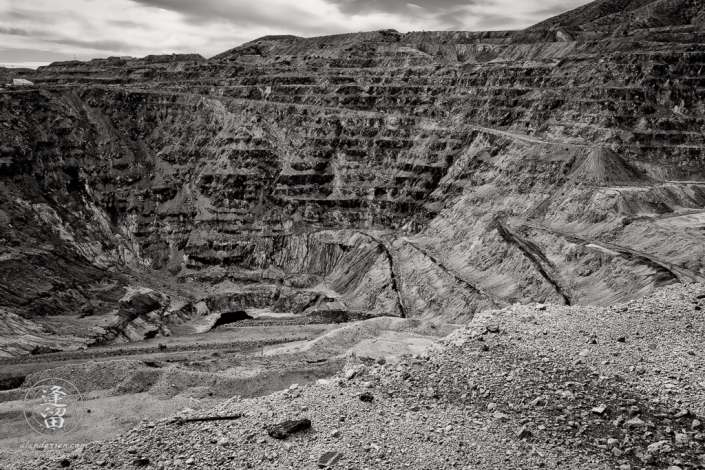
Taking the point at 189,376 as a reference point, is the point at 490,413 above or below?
above

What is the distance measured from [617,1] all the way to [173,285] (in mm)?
135858

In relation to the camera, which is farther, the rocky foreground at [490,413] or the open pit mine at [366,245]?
the open pit mine at [366,245]

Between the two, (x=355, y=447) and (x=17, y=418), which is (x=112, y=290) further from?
(x=355, y=447)

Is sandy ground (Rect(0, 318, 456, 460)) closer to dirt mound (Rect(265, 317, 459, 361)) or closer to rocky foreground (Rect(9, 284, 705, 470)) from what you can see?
dirt mound (Rect(265, 317, 459, 361))

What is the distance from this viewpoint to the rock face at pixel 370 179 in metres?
63.1

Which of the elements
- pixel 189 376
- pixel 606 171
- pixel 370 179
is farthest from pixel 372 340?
pixel 370 179

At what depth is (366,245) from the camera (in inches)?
3095

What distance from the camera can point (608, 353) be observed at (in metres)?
22.5

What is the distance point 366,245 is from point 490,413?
5870 centimetres

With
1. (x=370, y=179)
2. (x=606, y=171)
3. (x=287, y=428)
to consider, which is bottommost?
(x=287, y=428)

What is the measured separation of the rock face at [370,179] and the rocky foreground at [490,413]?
28.3 metres

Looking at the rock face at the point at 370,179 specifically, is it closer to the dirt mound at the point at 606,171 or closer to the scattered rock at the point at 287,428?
the dirt mound at the point at 606,171
